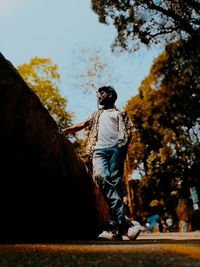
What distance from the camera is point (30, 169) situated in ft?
8.86

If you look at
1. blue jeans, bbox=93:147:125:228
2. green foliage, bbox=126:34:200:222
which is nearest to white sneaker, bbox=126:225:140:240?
blue jeans, bbox=93:147:125:228

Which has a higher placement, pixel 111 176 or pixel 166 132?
pixel 166 132

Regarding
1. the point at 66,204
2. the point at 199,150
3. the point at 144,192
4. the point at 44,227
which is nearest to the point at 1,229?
the point at 44,227

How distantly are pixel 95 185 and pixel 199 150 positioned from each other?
18264 mm

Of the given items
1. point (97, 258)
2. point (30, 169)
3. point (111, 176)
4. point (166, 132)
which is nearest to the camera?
point (97, 258)

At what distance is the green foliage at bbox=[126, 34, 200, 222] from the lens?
2152cm

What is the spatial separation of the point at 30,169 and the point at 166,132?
23813 millimetres

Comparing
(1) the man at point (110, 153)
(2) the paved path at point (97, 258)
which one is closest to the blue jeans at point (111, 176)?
(1) the man at point (110, 153)

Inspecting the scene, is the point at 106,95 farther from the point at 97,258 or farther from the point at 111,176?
the point at 97,258

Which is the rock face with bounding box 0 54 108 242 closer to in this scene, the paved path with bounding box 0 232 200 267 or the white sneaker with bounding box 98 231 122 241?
the white sneaker with bounding box 98 231 122 241

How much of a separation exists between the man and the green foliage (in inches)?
556

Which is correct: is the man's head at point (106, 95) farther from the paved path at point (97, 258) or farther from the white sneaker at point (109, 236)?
the paved path at point (97, 258)

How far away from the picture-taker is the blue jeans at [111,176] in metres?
3.91

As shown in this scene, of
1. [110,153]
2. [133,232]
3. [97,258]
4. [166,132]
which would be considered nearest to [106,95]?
[110,153]
